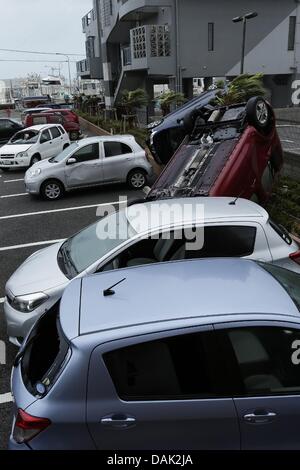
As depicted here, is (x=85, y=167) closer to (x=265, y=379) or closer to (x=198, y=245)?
(x=198, y=245)

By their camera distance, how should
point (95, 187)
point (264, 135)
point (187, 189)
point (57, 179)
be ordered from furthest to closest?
point (95, 187)
point (57, 179)
point (264, 135)
point (187, 189)

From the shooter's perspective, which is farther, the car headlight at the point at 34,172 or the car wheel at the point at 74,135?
the car wheel at the point at 74,135

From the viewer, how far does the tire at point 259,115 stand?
8.29 metres

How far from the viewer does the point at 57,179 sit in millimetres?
12602

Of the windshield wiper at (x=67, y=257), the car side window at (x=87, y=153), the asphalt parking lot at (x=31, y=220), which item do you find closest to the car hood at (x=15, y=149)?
the asphalt parking lot at (x=31, y=220)

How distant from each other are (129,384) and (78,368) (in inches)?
13.7

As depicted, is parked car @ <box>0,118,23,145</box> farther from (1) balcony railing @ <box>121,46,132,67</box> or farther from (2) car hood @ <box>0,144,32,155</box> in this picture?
(1) balcony railing @ <box>121,46,132,67</box>

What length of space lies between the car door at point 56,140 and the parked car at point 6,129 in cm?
693

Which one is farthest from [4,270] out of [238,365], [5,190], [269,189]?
[5,190]

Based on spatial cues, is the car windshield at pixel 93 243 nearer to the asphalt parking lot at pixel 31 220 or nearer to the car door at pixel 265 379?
the asphalt parking lot at pixel 31 220

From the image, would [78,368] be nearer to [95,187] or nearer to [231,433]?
[231,433]

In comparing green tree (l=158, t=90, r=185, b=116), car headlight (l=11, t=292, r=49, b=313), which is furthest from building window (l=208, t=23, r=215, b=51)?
car headlight (l=11, t=292, r=49, b=313)

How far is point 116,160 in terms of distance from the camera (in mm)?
12773

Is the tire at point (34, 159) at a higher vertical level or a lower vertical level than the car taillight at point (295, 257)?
lower
